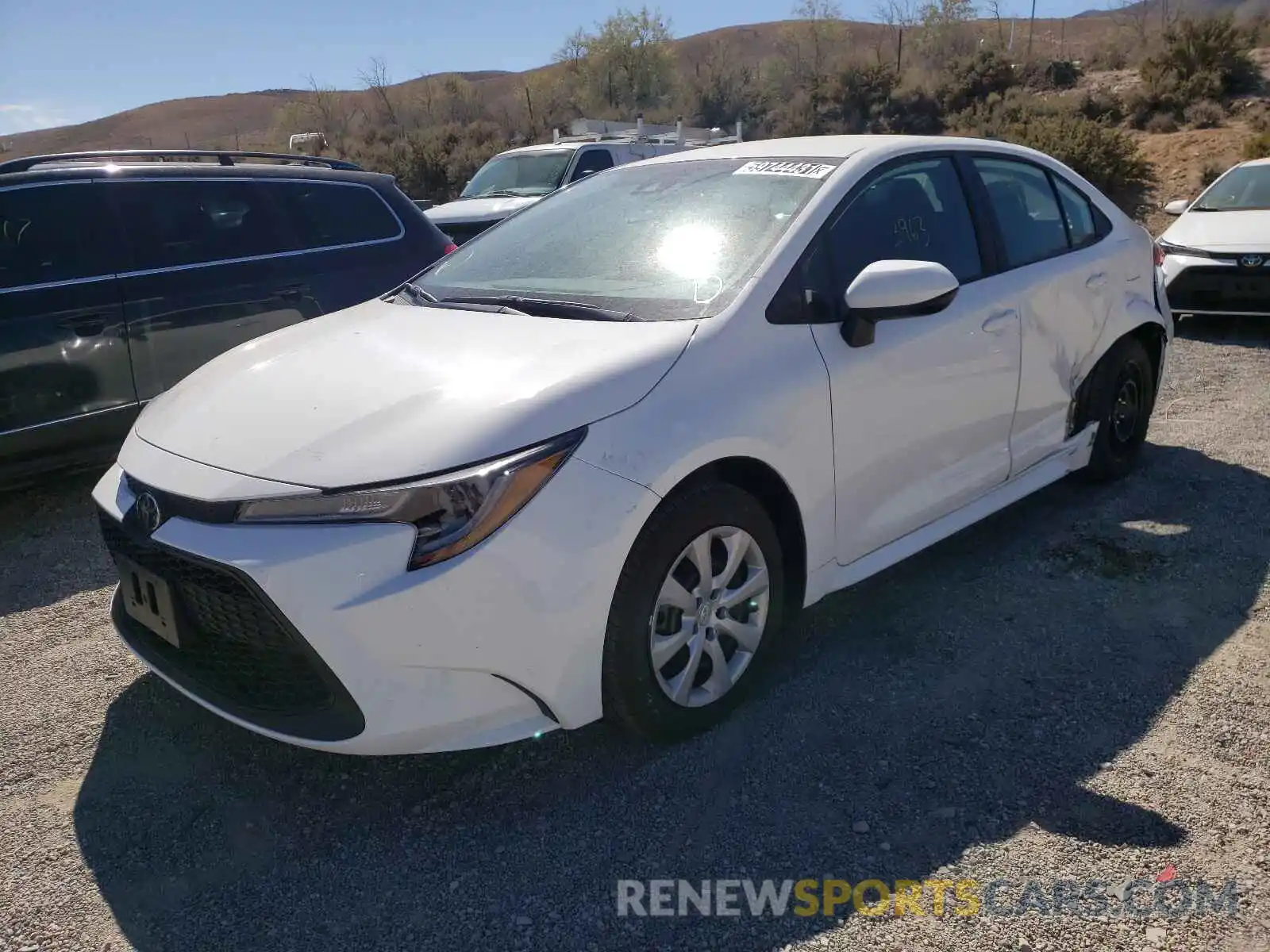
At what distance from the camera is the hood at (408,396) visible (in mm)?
2398

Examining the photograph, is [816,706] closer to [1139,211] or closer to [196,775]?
[196,775]

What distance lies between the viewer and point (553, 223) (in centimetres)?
378

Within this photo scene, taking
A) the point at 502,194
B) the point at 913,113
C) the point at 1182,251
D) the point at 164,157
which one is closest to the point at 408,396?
the point at 164,157

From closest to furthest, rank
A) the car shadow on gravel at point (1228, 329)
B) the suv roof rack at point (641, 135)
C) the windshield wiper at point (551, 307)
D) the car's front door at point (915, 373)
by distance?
1. the windshield wiper at point (551, 307)
2. the car's front door at point (915, 373)
3. the car shadow on gravel at point (1228, 329)
4. the suv roof rack at point (641, 135)

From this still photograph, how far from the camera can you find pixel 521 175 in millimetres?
11992

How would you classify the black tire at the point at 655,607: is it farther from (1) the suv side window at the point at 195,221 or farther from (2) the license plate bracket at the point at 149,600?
(1) the suv side window at the point at 195,221

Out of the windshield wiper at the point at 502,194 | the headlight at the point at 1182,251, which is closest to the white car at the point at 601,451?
the headlight at the point at 1182,251

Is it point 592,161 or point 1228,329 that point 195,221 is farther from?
point 1228,329

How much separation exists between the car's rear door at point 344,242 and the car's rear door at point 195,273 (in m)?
0.09

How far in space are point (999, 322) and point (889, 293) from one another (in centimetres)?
90

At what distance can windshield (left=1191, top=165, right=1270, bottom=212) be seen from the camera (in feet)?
28.2

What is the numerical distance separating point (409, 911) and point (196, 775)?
0.90 metres

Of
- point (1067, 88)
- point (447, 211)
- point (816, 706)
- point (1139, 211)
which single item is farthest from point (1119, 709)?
point (1067, 88)

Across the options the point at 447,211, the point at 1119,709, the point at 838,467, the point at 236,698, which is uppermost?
the point at 447,211
